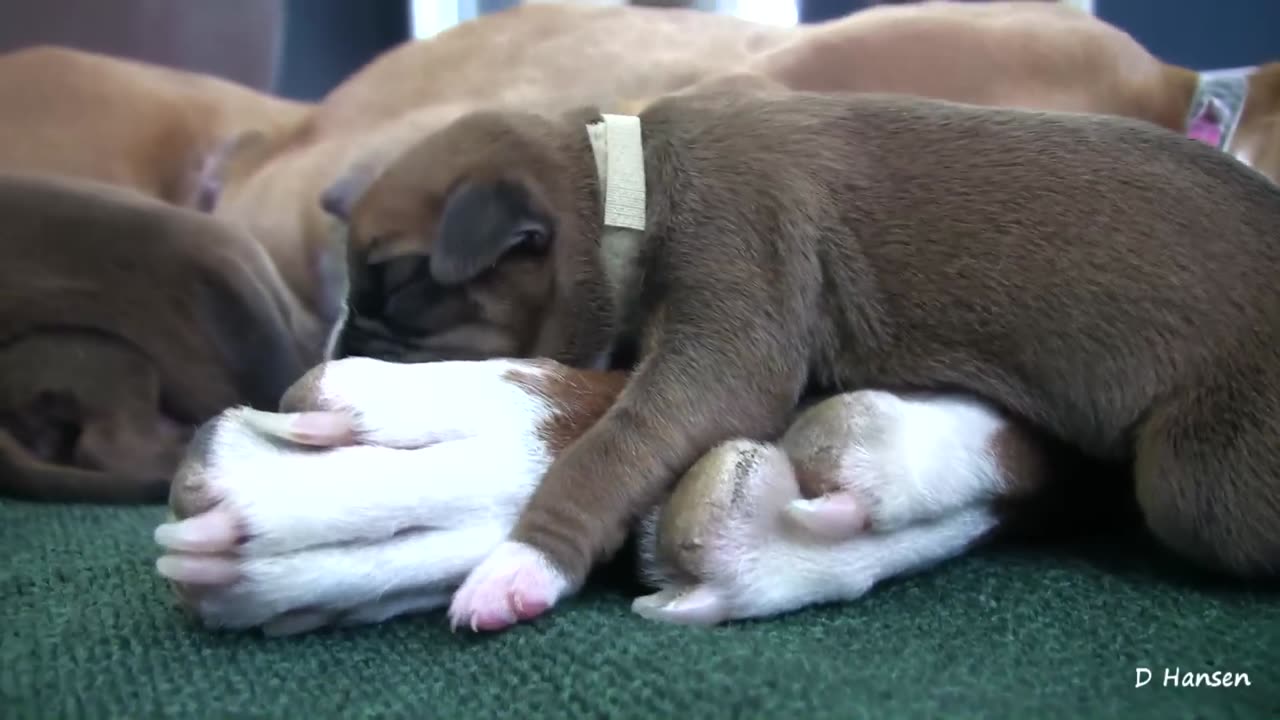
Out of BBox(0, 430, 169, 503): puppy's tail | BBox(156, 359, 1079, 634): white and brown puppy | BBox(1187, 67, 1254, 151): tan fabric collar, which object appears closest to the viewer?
BBox(156, 359, 1079, 634): white and brown puppy

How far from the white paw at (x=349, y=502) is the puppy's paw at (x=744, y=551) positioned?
120mm

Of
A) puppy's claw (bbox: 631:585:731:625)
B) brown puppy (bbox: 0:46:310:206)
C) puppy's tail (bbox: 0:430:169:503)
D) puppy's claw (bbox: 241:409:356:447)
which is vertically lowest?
puppy's tail (bbox: 0:430:169:503)

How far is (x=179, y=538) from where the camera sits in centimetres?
74

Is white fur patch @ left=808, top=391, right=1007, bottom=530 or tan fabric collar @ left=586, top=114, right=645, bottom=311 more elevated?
tan fabric collar @ left=586, top=114, right=645, bottom=311

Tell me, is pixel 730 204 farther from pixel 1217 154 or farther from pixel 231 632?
pixel 231 632

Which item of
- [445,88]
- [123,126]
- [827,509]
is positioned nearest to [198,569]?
[827,509]

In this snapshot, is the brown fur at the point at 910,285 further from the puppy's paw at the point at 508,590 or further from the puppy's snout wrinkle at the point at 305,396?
the puppy's snout wrinkle at the point at 305,396

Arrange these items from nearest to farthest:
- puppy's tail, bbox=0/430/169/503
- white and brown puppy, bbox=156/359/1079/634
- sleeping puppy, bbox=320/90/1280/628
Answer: white and brown puppy, bbox=156/359/1079/634
sleeping puppy, bbox=320/90/1280/628
puppy's tail, bbox=0/430/169/503

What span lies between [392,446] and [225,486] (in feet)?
0.40

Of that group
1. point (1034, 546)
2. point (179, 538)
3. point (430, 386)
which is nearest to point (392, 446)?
point (430, 386)

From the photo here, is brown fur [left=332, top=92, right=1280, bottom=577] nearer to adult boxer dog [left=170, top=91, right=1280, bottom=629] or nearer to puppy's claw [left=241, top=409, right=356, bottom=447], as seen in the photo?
adult boxer dog [left=170, top=91, right=1280, bottom=629]

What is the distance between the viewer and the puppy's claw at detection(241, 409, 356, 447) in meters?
0.82

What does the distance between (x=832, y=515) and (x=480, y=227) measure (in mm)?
445

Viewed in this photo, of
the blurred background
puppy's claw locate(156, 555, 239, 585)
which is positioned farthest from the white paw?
the blurred background
